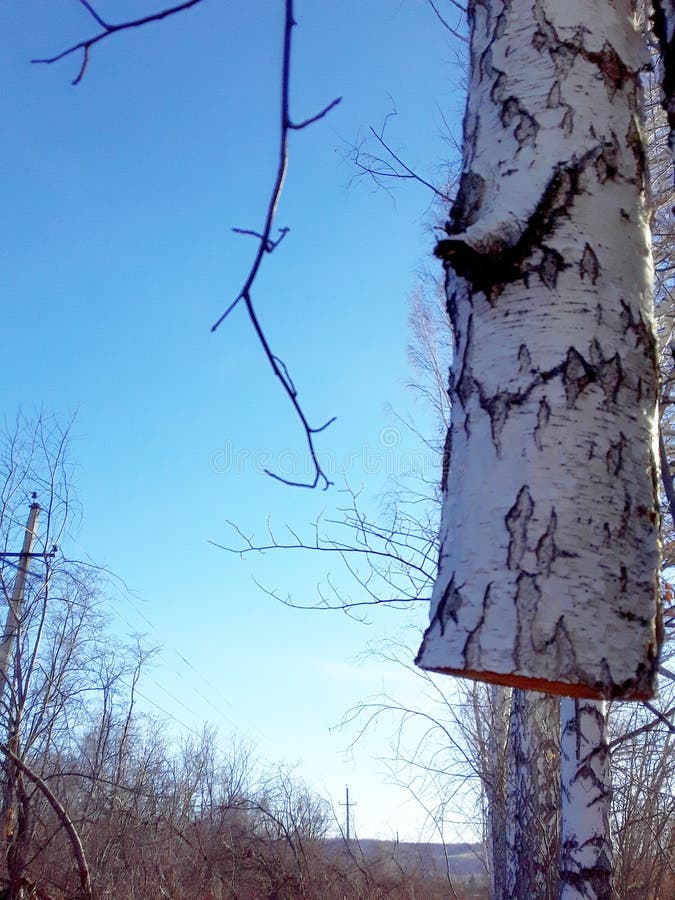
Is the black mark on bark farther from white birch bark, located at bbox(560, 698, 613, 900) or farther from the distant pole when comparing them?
A: the distant pole

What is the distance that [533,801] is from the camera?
16.4 feet

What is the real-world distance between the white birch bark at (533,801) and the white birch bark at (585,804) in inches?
56.1

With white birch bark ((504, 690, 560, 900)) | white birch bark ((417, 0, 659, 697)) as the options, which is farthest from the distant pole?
white birch bark ((417, 0, 659, 697))

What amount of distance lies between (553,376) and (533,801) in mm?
4696

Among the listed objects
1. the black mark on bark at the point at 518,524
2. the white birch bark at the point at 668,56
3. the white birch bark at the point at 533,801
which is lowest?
A: the white birch bark at the point at 533,801

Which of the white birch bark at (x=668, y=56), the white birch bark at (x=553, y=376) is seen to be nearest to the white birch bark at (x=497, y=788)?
the white birch bark at (x=553, y=376)

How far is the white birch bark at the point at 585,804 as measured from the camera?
134 inches

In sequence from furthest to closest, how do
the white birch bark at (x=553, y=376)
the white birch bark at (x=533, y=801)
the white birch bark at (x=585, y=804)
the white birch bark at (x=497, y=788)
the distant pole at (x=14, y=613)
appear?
the distant pole at (x=14, y=613) → the white birch bark at (x=497, y=788) → the white birch bark at (x=533, y=801) → the white birch bark at (x=585, y=804) → the white birch bark at (x=553, y=376)

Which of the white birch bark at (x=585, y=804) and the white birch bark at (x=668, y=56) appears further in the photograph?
the white birch bark at (x=585, y=804)

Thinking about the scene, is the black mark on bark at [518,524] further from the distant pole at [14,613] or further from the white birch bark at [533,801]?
the distant pole at [14,613]

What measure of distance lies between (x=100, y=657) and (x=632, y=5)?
40.4ft

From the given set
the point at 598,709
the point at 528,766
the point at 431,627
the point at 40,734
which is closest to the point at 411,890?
the point at 528,766

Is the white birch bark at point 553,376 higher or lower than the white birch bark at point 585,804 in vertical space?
higher

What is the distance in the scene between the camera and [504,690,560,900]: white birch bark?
4.90 metres
